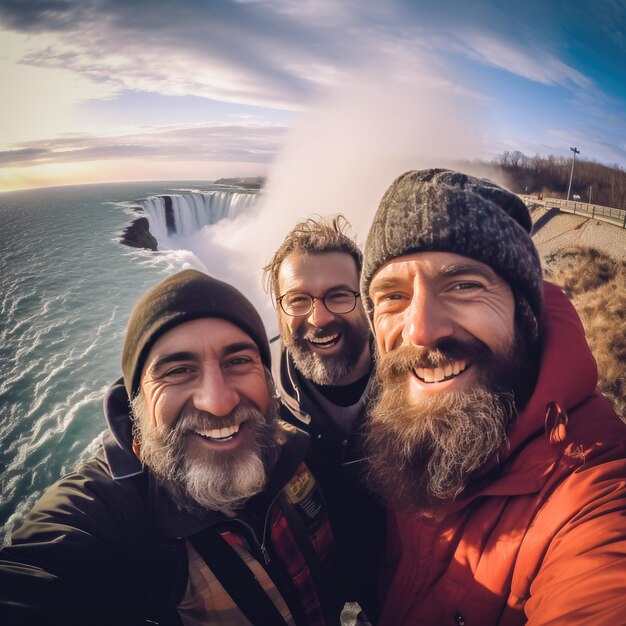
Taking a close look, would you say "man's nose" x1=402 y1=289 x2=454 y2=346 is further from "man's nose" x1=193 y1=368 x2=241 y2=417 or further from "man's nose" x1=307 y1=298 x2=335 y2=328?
"man's nose" x1=307 y1=298 x2=335 y2=328

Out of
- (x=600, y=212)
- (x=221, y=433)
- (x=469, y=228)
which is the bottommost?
(x=221, y=433)

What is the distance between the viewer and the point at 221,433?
2.02m

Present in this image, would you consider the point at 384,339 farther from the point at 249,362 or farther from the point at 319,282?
the point at 319,282

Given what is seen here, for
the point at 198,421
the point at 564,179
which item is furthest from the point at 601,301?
the point at 564,179

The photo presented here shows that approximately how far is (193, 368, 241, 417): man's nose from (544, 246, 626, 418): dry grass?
8.31 m

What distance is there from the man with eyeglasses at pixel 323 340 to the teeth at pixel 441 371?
108 cm

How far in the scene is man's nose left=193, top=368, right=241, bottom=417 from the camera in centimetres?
194

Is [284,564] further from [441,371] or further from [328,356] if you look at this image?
[328,356]

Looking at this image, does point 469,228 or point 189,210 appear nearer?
point 469,228

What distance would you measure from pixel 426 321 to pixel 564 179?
6872 centimetres

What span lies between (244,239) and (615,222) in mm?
34029

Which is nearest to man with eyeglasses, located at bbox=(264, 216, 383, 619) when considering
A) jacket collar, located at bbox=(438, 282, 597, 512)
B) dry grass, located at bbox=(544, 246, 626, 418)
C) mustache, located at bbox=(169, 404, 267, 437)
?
mustache, located at bbox=(169, 404, 267, 437)

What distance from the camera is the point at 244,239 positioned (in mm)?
42531

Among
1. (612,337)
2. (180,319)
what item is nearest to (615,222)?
(612,337)
